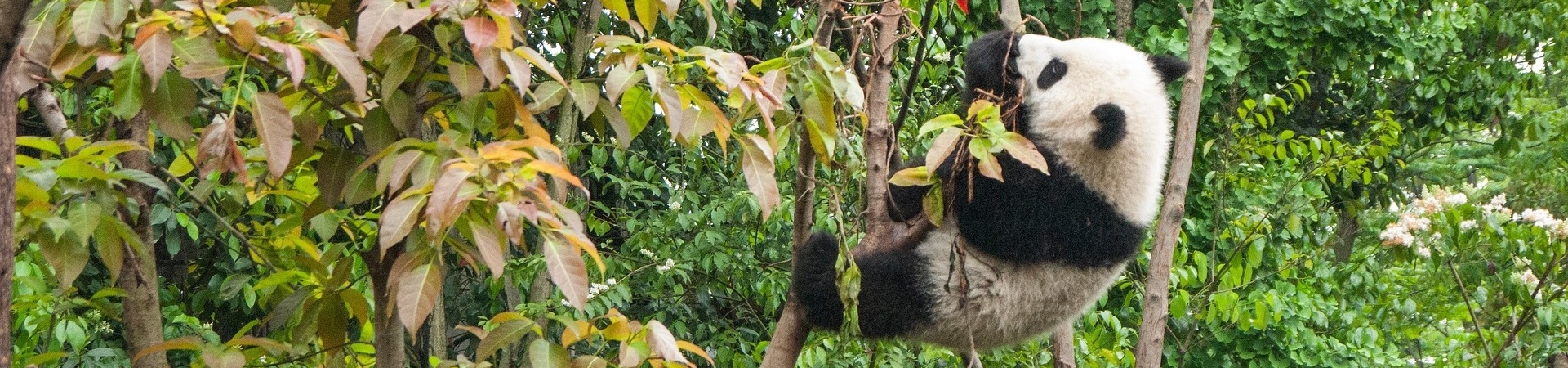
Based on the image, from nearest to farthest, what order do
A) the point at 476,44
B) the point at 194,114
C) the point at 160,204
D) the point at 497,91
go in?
the point at 476,44 → the point at 497,91 → the point at 194,114 → the point at 160,204

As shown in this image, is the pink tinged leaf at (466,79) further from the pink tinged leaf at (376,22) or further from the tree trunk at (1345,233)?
the tree trunk at (1345,233)

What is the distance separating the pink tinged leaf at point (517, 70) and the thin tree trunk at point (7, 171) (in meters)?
0.56

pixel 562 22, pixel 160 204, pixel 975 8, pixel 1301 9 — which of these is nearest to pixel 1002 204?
pixel 562 22

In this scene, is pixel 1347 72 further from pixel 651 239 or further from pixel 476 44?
pixel 476 44

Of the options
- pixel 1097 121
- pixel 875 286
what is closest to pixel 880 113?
pixel 875 286

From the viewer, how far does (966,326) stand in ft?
11.0

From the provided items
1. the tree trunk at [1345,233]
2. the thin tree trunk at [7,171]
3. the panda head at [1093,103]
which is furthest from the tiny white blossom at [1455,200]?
the thin tree trunk at [7,171]

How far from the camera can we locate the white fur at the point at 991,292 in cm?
329

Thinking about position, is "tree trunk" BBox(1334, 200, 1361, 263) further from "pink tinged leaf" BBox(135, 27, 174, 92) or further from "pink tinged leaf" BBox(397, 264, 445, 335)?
"pink tinged leaf" BBox(135, 27, 174, 92)

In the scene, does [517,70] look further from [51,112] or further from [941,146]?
[51,112]

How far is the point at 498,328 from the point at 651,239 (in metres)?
3.10

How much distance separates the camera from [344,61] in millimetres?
1535

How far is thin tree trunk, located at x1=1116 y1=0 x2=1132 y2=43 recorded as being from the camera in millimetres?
6531

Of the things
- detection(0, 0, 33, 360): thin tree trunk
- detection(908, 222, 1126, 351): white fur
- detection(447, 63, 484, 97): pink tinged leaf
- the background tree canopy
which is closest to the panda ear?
the background tree canopy
